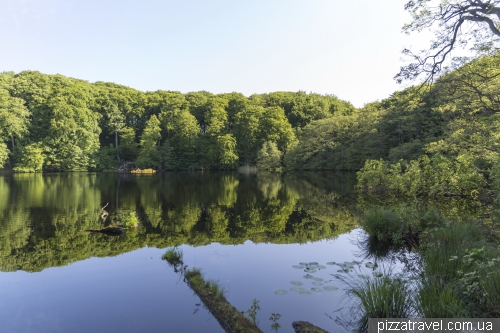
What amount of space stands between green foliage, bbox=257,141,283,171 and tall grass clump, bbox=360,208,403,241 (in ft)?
128

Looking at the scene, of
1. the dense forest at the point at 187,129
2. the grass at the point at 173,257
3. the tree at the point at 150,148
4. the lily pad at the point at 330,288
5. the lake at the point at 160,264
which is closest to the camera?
the lake at the point at 160,264

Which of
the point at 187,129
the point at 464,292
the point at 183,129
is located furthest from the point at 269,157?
the point at 464,292

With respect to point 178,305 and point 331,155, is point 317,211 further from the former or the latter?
point 331,155

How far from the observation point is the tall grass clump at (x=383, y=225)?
920 cm

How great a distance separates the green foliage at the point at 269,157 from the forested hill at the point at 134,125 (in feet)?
0.70

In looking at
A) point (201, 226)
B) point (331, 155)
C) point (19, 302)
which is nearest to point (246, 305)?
point (19, 302)

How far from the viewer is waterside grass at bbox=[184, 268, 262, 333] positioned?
480 centimetres

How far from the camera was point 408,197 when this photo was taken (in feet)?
58.1

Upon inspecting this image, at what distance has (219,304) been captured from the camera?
5.52m

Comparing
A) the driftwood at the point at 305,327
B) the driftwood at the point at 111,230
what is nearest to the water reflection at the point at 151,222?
the driftwood at the point at 111,230

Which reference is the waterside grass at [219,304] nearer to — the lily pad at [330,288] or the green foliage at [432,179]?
the lily pad at [330,288]

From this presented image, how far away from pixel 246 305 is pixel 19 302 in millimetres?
4289

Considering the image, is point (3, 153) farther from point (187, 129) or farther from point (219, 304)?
point (219, 304)

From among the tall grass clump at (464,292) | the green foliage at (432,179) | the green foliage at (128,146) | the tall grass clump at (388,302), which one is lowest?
the tall grass clump at (388,302)
